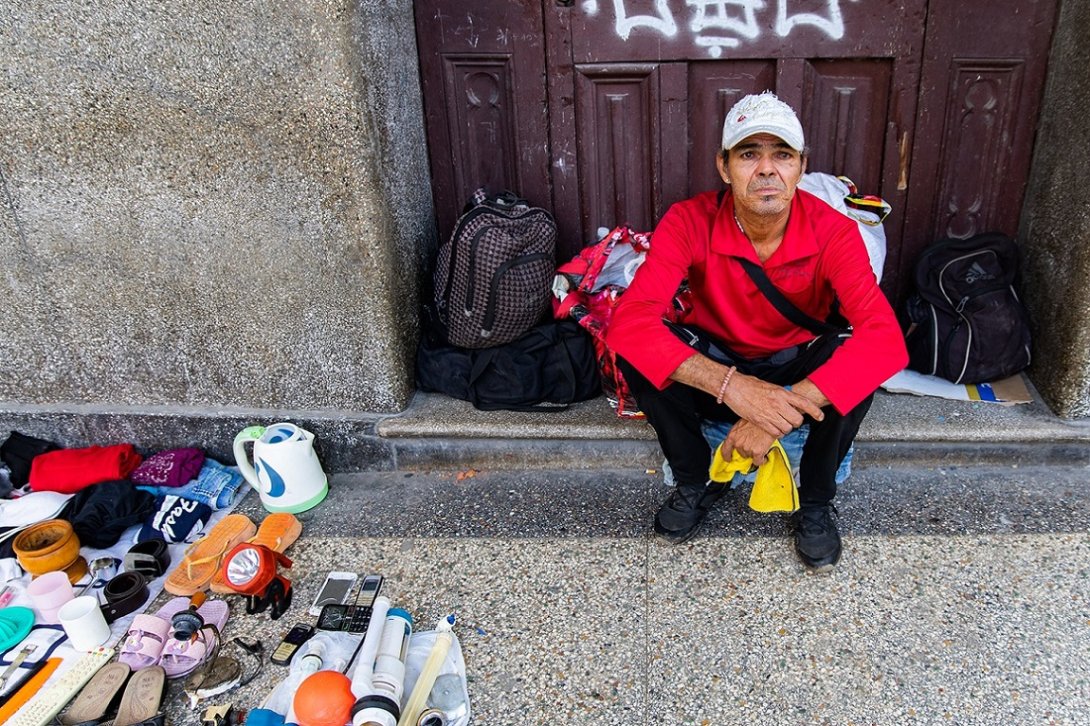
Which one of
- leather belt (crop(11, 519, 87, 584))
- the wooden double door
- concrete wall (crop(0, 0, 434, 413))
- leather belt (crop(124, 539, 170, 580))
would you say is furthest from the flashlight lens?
the wooden double door

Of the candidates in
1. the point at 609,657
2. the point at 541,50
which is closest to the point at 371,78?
the point at 541,50

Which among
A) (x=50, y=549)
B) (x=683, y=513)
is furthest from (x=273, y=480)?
(x=683, y=513)

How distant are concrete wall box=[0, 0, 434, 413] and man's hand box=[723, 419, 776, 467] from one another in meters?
1.40

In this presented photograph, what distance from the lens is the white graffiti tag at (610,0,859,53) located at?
2783 mm

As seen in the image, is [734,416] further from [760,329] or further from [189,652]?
[189,652]

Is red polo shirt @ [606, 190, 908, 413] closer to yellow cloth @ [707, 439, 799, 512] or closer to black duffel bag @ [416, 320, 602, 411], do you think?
yellow cloth @ [707, 439, 799, 512]

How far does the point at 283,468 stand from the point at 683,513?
1.52 meters

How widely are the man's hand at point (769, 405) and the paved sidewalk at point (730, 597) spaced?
1.66ft

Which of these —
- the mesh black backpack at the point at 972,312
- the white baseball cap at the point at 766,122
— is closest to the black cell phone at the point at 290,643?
the white baseball cap at the point at 766,122

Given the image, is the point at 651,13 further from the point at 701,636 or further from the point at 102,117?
the point at 701,636

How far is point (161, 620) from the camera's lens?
7.17 feet

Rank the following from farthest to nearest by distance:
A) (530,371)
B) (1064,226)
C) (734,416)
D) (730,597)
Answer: (530,371)
(1064,226)
(734,416)
(730,597)

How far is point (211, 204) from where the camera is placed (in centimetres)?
267

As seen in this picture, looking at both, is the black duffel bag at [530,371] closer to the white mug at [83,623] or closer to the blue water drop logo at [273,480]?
the blue water drop logo at [273,480]
